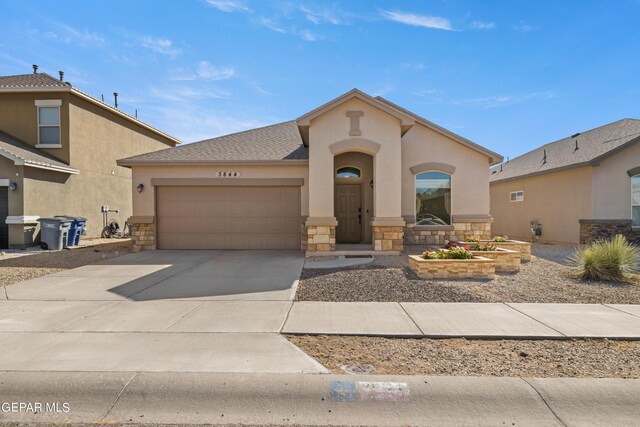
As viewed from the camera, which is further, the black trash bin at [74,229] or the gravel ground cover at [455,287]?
the black trash bin at [74,229]

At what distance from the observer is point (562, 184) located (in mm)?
15148

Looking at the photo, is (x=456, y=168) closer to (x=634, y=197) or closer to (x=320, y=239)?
(x=320, y=239)

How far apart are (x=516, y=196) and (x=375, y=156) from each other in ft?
38.2

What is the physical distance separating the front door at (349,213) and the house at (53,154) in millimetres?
11729

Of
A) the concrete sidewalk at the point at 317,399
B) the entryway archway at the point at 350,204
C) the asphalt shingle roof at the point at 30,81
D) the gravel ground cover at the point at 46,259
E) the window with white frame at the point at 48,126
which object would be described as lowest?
the concrete sidewalk at the point at 317,399

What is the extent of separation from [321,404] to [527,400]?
1985 mm

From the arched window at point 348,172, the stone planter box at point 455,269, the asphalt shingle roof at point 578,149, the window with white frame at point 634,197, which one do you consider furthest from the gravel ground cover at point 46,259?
the window with white frame at point 634,197

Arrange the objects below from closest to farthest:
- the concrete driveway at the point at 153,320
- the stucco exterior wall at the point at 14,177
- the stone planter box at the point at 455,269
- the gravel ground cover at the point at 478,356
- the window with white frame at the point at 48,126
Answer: the gravel ground cover at the point at 478,356
the concrete driveway at the point at 153,320
the stone planter box at the point at 455,269
the stucco exterior wall at the point at 14,177
the window with white frame at the point at 48,126

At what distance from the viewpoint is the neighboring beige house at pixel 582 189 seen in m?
13.4

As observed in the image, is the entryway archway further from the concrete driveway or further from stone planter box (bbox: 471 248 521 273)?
stone planter box (bbox: 471 248 521 273)

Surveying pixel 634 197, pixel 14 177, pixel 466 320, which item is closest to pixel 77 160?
pixel 14 177

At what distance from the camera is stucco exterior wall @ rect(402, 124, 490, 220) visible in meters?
12.9

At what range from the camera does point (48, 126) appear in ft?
50.2

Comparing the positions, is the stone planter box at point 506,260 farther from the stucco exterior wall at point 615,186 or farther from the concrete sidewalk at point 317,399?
the stucco exterior wall at point 615,186
